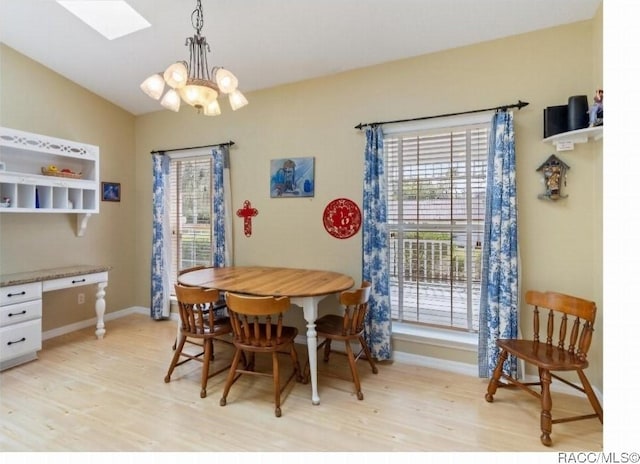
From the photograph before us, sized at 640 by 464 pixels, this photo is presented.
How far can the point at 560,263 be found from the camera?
248 cm

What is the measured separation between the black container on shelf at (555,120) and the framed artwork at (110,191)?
182 inches

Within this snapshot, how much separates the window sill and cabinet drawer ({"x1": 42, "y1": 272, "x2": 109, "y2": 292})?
3.15 m

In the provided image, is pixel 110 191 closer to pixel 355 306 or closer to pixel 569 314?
pixel 355 306

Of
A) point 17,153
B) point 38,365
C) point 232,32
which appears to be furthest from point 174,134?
point 38,365

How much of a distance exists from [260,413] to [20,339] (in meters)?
2.30

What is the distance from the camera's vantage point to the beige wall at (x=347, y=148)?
241 cm

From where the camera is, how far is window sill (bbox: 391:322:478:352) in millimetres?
2787

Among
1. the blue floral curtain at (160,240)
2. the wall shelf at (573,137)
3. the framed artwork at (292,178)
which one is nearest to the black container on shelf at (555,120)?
the wall shelf at (573,137)

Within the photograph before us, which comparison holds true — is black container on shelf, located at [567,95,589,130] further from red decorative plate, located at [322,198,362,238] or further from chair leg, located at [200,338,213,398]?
chair leg, located at [200,338,213,398]

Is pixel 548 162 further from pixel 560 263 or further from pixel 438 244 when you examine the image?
pixel 438 244

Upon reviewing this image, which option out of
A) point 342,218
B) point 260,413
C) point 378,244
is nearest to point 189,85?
point 342,218

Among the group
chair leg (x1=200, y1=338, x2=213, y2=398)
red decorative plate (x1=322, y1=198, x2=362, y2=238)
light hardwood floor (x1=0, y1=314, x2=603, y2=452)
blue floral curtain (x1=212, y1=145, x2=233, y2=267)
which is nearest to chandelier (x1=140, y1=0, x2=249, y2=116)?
red decorative plate (x1=322, y1=198, x2=362, y2=238)

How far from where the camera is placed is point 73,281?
3.31m

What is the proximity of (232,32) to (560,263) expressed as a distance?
10.4 feet
